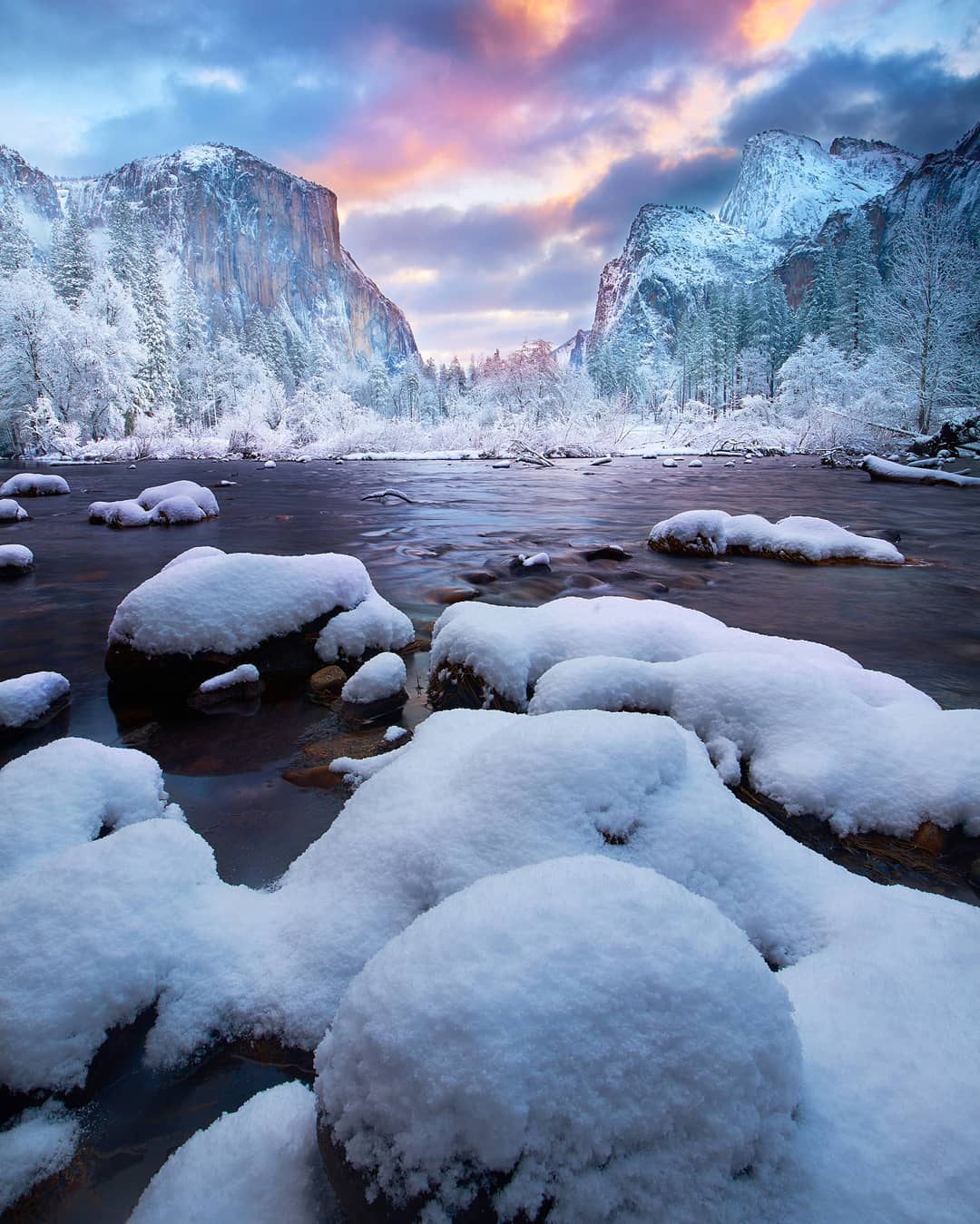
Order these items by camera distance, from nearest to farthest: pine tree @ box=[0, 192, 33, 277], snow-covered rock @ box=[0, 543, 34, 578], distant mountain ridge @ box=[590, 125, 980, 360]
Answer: snow-covered rock @ box=[0, 543, 34, 578] < pine tree @ box=[0, 192, 33, 277] < distant mountain ridge @ box=[590, 125, 980, 360]

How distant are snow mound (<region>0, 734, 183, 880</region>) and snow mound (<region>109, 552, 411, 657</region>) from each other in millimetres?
1277

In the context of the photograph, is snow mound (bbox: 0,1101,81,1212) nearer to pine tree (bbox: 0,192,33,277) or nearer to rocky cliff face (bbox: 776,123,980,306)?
pine tree (bbox: 0,192,33,277)

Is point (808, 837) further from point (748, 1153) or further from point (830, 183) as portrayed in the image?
point (830, 183)

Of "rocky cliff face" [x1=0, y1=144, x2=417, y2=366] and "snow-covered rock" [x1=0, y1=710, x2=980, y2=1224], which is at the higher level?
"rocky cliff face" [x1=0, y1=144, x2=417, y2=366]

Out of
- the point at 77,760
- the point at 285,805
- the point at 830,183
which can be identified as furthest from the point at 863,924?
the point at 830,183

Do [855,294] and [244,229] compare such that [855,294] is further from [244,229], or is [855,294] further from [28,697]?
[244,229]

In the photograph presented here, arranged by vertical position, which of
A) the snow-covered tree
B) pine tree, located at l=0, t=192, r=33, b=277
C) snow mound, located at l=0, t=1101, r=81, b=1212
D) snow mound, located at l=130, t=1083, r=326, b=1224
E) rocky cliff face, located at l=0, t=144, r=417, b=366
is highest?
rocky cliff face, located at l=0, t=144, r=417, b=366

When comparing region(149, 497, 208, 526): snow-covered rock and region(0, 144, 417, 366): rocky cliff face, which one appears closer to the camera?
region(149, 497, 208, 526): snow-covered rock

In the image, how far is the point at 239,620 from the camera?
3.22 metres

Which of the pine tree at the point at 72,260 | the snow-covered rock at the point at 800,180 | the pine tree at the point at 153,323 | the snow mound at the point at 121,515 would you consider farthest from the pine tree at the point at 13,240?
the snow-covered rock at the point at 800,180

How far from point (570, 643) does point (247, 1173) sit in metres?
2.23

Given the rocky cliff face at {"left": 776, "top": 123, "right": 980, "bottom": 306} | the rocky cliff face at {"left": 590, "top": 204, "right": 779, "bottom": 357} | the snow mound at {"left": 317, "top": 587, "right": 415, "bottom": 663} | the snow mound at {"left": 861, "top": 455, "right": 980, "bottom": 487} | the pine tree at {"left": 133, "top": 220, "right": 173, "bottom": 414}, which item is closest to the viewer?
the snow mound at {"left": 317, "top": 587, "right": 415, "bottom": 663}

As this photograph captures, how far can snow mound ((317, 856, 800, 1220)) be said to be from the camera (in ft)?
2.49

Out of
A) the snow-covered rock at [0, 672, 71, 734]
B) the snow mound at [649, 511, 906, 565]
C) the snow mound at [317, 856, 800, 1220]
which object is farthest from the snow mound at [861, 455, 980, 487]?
the snow-covered rock at [0, 672, 71, 734]
